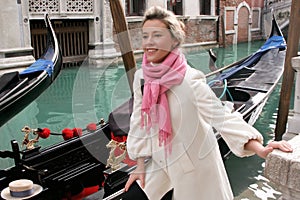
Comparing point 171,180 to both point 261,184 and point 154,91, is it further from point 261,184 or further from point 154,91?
point 261,184

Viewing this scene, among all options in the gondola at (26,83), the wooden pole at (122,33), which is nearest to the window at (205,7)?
the gondola at (26,83)

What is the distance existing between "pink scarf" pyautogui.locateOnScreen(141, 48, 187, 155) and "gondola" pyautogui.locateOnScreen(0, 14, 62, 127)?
154 centimetres

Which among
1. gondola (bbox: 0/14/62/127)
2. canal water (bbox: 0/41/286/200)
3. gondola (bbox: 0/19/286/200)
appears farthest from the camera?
gondola (bbox: 0/14/62/127)

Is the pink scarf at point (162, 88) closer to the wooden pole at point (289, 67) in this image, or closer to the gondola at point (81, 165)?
the gondola at point (81, 165)

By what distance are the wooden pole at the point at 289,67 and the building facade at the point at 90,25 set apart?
1182 mm

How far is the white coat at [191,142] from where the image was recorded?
63cm

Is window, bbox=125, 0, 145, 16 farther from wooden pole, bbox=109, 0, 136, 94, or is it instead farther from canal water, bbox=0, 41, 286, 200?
wooden pole, bbox=109, 0, 136, 94

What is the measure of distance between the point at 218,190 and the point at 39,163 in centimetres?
78

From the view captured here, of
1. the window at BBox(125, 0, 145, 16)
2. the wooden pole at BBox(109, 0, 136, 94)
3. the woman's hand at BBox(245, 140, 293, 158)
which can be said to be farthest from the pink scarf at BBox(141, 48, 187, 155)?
the window at BBox(125, 0, 145, 16)

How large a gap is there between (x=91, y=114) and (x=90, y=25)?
101 inches

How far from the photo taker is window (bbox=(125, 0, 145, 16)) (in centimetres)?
600

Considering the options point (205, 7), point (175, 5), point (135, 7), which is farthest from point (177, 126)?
point (205, 7)

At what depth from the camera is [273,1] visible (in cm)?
895

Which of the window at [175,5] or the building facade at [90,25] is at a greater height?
the window at [175,5]
